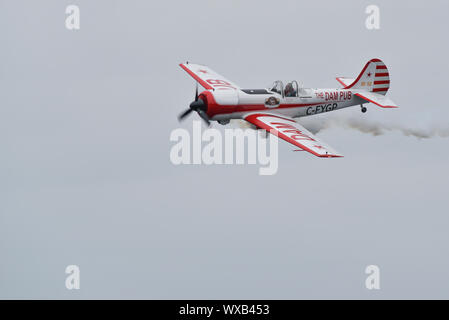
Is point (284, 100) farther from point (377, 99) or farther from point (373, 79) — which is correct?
point (373, 79)

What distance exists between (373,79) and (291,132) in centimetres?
590

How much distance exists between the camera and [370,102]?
28938 mm

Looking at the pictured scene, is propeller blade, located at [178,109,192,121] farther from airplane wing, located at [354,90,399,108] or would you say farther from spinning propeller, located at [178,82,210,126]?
airplane wing, located at [354,90,399,108]

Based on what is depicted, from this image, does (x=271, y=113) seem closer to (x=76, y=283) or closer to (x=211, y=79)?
(x=211, y=79)

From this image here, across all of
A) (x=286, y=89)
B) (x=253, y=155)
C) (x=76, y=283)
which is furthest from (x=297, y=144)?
(x=76, y=283)

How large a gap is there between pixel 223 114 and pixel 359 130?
5133mm

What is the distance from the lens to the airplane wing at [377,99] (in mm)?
28188

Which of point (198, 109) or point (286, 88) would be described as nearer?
point (198, 109)

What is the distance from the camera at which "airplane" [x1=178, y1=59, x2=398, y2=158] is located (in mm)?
25917

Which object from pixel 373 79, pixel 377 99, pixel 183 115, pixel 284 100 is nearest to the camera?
pixel 183 115

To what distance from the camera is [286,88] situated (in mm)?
27484

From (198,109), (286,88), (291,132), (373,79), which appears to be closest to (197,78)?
(198,109)

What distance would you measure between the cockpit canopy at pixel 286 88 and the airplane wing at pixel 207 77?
4.94 ft

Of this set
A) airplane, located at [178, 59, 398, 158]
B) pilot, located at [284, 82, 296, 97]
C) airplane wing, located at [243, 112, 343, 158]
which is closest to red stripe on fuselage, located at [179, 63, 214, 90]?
airplane, located at [178, 59, 398, 158]
